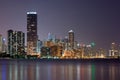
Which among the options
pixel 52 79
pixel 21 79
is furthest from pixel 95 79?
pixel 21 79

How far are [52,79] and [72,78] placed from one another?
4158 millimetres

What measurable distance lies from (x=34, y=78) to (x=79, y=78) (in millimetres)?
7084

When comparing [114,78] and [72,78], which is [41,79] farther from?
[114,78]

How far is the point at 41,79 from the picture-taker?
62031mm

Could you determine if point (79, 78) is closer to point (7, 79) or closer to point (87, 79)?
point (87, 79)

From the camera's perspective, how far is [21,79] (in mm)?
61438

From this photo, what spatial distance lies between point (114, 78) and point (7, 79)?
16320mm

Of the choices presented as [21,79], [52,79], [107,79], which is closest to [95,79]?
[107,79]

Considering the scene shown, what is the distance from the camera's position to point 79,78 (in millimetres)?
64000

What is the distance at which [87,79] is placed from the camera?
209ft

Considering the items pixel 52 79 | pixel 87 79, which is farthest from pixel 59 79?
pixel 87 79

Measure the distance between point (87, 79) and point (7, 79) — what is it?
12.3m

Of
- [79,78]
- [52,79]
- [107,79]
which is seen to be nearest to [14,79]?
[52,79]

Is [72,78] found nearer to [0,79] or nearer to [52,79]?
[52,79]
